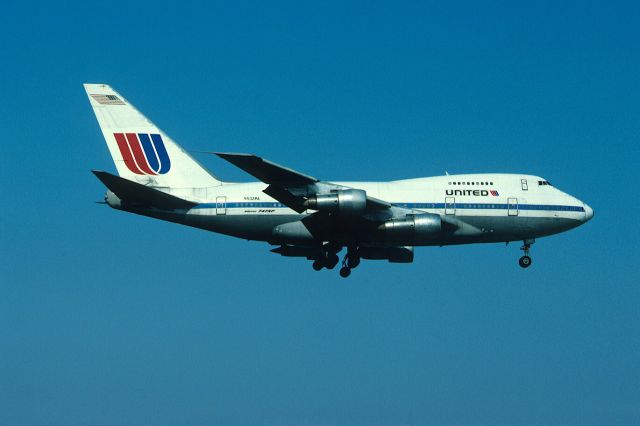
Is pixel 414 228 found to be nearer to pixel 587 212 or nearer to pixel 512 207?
pixel 512 207

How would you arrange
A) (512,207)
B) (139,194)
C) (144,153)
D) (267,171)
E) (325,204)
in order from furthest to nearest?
(144,153) < (512,207) < (139,194) < (325,204) < (267,171)

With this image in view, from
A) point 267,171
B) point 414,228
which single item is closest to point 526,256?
point 414,228

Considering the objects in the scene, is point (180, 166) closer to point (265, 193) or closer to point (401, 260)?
point (265, 193)

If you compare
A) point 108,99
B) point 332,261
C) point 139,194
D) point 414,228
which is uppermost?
point 108,99

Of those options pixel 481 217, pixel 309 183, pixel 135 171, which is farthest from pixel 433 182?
pixel 135 171

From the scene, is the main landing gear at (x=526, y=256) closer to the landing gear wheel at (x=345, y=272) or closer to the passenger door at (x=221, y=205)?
the landing gear wheel at (x=345, y=272)

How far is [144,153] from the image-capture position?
178 feet

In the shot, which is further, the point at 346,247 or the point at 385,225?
the point at 346,247

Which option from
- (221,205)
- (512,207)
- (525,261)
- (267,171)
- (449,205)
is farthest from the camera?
(525,261)

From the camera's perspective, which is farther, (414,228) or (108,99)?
(108,99)

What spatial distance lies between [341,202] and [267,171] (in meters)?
4.00

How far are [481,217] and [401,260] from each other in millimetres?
5707

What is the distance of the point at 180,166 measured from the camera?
53906 millimetres

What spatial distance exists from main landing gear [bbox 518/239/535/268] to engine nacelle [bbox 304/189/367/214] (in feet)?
37.3
